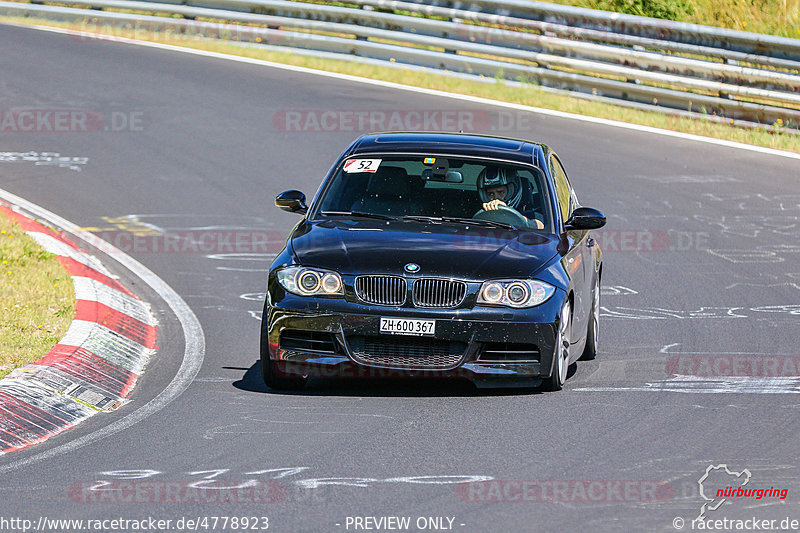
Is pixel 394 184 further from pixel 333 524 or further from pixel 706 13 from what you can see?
pixel 706 13

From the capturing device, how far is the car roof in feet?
33.5

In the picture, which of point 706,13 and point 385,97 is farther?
point 706,13

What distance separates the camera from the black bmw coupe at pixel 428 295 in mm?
8578

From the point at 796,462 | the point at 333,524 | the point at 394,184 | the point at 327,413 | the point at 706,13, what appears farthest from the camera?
the point at 706,13

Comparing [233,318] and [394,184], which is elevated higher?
[394,184]

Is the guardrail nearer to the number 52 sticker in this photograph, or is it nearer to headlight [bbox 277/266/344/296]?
the number 52 sticker

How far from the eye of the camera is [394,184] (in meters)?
9.98

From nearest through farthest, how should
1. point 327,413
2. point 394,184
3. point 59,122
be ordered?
point 327,413, point 394,184, point 59,122

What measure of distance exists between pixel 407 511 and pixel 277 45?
63.9 feet

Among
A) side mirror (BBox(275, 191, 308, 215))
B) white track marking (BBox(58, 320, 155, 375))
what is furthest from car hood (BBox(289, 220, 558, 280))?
white track marking (BBox(58, 320, 155, 375))

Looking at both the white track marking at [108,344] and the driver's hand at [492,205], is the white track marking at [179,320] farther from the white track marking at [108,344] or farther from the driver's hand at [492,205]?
the driver's hand at [492,205]

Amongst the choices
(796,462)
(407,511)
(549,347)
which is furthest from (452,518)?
(549,347)

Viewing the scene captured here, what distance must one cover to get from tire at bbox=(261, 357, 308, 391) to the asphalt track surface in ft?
0.33

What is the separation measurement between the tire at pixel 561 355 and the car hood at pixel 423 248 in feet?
1.22
